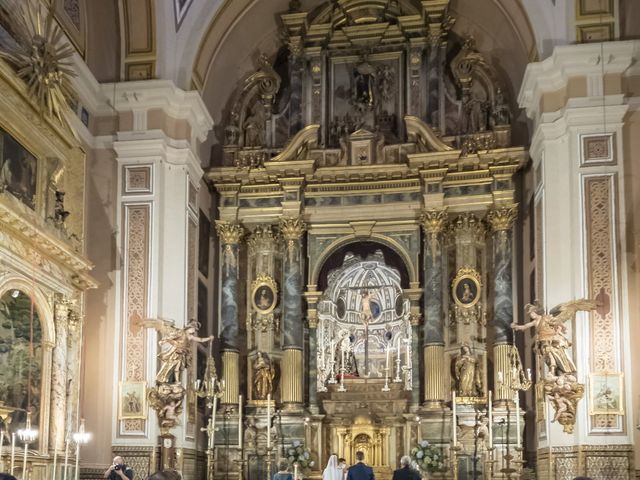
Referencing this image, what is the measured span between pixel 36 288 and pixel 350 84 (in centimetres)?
865

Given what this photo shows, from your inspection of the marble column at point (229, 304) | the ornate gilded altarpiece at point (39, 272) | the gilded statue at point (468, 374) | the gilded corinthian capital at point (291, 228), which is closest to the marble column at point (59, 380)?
the ornate gilded altarpiece at point (39, 272)

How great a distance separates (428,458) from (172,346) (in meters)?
4.91

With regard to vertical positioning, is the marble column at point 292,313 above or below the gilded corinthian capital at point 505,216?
below

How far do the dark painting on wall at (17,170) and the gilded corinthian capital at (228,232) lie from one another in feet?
18.0

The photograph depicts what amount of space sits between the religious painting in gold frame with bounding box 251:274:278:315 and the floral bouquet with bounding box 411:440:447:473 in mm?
3969

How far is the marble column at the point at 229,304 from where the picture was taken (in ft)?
62.2

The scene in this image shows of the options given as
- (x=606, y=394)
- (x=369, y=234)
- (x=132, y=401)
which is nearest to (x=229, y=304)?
(x=369, y=234)

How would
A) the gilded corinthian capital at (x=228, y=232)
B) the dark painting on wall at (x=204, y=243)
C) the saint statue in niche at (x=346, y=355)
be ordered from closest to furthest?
the dark painting on wall at (x=204, y=243)
the saint statue in niche at (x=346, y=355)
the gilded corinthian capital at (x=228, y=232)

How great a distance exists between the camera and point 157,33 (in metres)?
18.0

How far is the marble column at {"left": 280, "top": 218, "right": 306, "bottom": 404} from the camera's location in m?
18.7

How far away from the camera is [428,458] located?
17406 millimetres

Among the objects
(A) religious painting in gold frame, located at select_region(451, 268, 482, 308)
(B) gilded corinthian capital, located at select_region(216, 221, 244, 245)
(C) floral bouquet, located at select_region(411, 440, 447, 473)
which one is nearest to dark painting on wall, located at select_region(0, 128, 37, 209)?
(B) gilded corinthian capital, located at select_region(216, 221, 244, 245)

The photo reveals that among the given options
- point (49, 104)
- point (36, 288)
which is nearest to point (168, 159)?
point (49, 104)

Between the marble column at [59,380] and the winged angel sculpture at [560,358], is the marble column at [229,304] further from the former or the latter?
the winged angel sculpture at [560,358]
